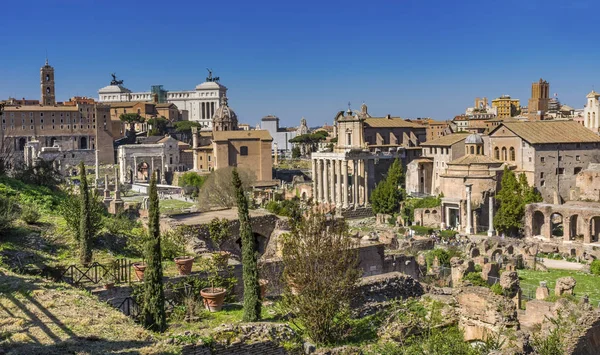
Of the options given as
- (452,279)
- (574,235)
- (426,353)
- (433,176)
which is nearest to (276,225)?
(452,279)

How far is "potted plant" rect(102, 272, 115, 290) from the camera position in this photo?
1205cm

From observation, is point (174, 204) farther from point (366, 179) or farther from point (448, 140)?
point (448, 140)

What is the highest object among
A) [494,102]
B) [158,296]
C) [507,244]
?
[494,102]

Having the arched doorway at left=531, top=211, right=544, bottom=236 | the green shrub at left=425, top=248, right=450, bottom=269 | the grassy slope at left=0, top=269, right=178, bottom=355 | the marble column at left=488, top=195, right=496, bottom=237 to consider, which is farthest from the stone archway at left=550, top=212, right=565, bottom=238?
the grassy slope at left=0, top=269, right=178, bottom=355

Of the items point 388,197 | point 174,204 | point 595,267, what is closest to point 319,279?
point 595,267

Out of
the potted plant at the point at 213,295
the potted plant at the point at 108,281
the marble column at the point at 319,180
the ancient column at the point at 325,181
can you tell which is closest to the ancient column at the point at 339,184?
the ancient column at the point at 325,181

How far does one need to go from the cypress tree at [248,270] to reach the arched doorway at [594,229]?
91.9ft

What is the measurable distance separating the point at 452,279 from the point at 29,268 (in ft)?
52.3

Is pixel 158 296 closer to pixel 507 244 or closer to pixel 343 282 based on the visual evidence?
pixel 343 282

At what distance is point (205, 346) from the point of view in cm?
916

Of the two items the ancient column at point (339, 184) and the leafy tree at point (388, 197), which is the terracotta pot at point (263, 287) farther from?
the ancient column at point (339, 184)

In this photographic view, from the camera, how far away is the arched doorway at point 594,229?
115 feet

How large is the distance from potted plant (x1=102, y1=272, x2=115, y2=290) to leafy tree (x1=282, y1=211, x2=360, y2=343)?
345 cm

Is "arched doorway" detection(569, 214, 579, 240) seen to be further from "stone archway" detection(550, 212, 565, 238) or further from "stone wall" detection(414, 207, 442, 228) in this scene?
"stone wall" detection(414, 207, 442, 228)
